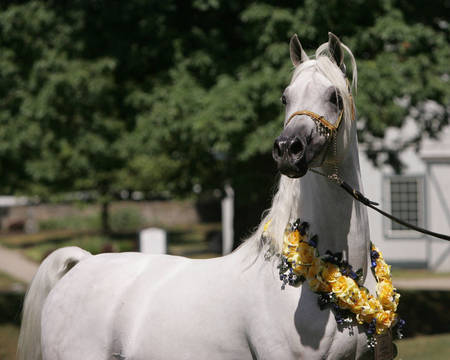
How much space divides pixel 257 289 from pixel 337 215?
0.59 m

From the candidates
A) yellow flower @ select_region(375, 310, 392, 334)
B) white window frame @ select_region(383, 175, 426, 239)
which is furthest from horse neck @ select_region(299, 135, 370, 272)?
white window frame @ select_region(383, 175, 426, 239)

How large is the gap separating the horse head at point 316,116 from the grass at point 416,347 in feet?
21.7

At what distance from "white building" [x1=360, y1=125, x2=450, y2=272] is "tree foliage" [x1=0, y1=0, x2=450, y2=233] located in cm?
821

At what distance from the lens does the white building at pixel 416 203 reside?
18547 millimetres

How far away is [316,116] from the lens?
118 inches

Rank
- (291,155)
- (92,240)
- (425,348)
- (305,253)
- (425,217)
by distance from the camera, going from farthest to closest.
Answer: (92,240) < (425,217) < (425,348) < (305,253) < (291,155)

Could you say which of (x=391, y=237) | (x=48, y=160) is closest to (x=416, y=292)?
(x=391, y=237)

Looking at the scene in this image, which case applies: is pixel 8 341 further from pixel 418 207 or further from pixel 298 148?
pixel 418 207

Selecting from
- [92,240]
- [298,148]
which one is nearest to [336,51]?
[298,148]

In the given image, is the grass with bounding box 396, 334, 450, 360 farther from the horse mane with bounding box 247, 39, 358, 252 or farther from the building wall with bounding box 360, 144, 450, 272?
the building wall with bounding box 360, 144, 450, 272

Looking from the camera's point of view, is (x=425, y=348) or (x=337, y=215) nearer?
(x=337, y=215)

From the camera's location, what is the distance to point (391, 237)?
18812mm

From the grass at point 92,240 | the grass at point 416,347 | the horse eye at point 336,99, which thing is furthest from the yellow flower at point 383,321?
the grass at point 92,240

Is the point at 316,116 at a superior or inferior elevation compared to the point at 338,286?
superior
